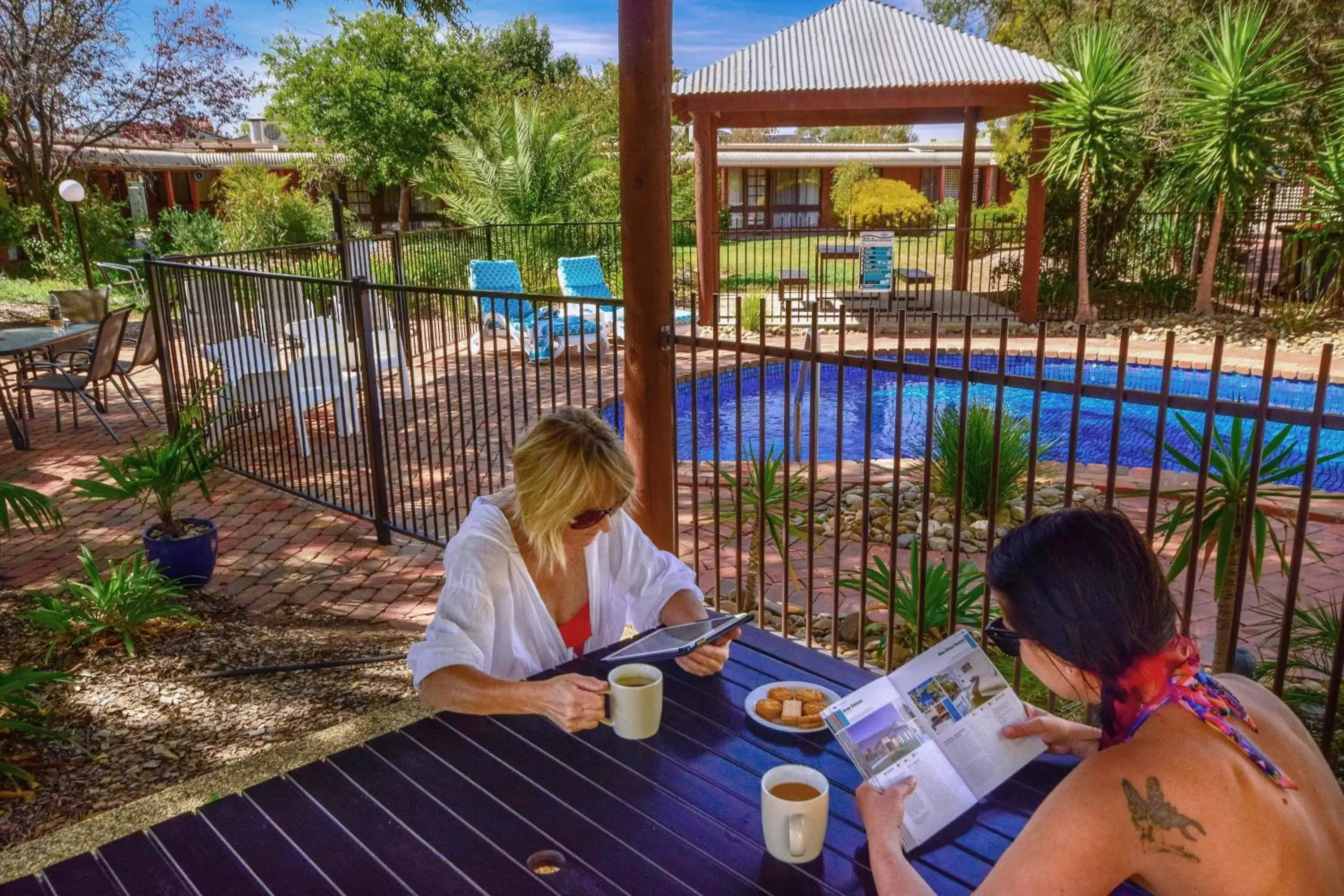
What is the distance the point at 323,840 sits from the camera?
1.48 metres

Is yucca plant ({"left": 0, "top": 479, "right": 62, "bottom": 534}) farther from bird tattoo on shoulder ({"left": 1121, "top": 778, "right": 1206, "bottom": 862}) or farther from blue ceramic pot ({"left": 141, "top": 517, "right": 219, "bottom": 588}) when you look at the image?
bird tattoo on shoulder ({"left": 1121, "top": 778, "right": 1206, "bottom": 862})

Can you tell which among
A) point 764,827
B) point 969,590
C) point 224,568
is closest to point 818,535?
point 969,590

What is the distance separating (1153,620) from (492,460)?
18.4 feet

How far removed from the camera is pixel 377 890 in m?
1.36

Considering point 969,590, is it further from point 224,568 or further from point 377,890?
point 224,568

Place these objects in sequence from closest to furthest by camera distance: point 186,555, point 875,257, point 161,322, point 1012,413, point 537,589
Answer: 1. point 537,589
2. point 186,555
3. point 161,322
4. point 1012,413
5. point 875,257

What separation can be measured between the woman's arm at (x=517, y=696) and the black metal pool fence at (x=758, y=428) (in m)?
1.31

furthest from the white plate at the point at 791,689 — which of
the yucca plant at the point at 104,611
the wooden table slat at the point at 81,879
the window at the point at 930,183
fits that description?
the window at the point at 930,183

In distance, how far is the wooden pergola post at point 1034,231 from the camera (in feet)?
41.8

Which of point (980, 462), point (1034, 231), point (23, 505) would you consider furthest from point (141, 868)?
point (1034, 231)

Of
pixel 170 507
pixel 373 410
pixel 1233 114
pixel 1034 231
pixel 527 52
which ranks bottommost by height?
pixel 170 507

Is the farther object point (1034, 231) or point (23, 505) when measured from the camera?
point (1034, 231)

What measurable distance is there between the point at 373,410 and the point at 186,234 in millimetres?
14309

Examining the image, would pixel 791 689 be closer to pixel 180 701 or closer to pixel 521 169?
pixel 180 701
